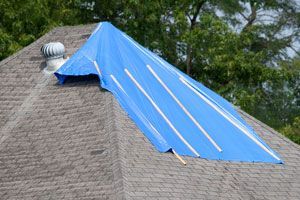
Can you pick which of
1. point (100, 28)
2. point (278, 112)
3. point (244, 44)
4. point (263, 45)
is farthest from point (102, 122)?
point (263, 45)

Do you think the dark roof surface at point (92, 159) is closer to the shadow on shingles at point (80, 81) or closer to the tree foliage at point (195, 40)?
the shadow on shingles at point (80, 81)

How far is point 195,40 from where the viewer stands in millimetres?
25188

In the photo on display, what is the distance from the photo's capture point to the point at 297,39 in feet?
105

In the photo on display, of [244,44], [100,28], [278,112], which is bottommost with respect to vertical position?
[278,112]

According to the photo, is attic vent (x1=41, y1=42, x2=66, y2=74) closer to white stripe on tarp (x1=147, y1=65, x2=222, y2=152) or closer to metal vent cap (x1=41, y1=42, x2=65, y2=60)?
metal vent cap (x1=41, y1=42, x2=65, y2=60)

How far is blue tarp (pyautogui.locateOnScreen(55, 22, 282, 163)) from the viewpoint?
48.3 ft

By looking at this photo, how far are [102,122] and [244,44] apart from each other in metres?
12.7

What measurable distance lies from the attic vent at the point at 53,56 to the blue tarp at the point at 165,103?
214 millimetres

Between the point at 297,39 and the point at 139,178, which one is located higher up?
the point at 139,178

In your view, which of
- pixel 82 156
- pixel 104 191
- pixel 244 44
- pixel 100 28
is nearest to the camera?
pixel 104 191

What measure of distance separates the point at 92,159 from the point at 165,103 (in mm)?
2717

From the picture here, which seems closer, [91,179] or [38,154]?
[91,179]

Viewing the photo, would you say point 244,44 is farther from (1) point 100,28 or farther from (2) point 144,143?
(2) point 144,143

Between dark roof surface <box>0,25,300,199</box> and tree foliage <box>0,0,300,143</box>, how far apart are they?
7.33 meters
